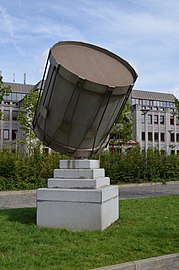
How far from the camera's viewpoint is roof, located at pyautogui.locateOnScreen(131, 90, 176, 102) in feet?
234

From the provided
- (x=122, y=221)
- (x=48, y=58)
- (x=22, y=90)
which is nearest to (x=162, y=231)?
(x=122, y=221)

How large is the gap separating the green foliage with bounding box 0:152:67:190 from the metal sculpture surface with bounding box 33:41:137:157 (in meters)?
9.59

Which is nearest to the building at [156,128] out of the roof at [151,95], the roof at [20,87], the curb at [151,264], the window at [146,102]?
the window at [146,102]

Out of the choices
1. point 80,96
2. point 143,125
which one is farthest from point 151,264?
point 143,125

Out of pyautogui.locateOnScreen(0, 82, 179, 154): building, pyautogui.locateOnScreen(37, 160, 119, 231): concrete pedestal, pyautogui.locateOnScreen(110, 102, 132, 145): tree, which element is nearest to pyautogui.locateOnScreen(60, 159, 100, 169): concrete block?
pyautogui.locateOnScreen(37, 160, 119, 231): concrete pedestal

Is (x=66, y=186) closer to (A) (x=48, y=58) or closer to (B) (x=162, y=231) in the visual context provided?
(B) (x=162, y=231)

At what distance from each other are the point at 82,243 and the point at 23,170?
11.7 m

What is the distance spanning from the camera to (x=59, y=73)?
20.4 feet

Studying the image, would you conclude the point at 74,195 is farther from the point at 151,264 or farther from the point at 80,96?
the point at 151,264

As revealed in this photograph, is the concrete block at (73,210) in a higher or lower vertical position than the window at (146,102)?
lower

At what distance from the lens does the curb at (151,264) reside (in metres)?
4.36

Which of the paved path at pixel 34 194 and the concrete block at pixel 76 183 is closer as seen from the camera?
the concrete block at pixel 76 183

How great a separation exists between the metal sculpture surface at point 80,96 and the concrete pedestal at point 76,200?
0.50 m

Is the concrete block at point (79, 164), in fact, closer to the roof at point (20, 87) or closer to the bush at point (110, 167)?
the bush at point (110, 167)
